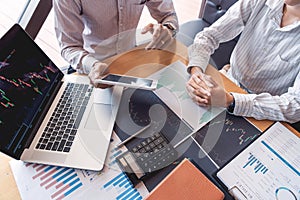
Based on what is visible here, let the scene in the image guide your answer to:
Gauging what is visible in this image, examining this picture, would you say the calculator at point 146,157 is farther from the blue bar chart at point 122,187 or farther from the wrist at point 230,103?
the wrist at point 230,103

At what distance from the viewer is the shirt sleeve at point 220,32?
0.79 meters

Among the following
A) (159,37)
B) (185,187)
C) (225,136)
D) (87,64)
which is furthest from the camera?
(159,37)

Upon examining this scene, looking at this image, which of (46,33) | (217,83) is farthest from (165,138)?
(46,33)

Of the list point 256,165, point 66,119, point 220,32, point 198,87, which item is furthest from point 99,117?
point 220,32

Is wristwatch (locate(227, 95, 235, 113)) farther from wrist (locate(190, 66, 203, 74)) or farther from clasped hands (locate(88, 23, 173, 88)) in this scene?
clasped hands (locate(88, 23, 173, 88))

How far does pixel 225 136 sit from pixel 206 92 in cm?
14

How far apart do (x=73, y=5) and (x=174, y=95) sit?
41 cm

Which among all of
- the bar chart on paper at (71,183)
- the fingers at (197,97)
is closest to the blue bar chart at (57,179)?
the bar chart on paper at (71,183)

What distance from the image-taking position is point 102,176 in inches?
20.6

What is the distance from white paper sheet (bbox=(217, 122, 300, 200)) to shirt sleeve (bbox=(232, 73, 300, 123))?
0.19 feet

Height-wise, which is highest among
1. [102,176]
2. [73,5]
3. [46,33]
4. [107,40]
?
[73,5]

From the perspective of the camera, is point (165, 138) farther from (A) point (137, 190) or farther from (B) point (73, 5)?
(B) point (73, 5)

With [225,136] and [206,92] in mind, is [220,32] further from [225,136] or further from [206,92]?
[225,136]

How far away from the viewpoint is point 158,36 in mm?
820
